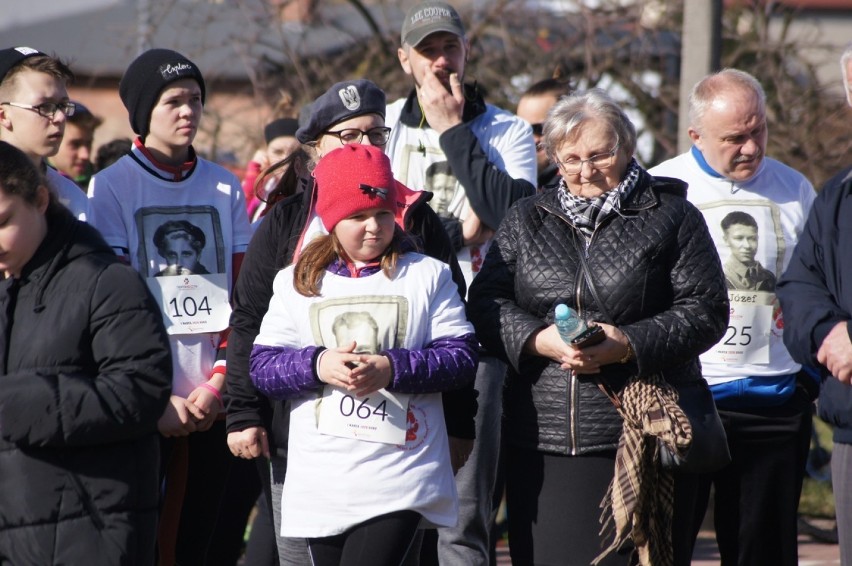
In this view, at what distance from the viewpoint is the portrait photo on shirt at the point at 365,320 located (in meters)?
4.15

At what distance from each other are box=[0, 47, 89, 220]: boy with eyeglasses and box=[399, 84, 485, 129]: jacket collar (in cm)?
140

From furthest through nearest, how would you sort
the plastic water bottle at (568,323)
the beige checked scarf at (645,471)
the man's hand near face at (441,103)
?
the man's hand near face at (441,103)
the beige checked scarf at (645,471)
the plastic water bottle at (568,323)

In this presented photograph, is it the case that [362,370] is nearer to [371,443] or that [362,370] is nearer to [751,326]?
[371,443]

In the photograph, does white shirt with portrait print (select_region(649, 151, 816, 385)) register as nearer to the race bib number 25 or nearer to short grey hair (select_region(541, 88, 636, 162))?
the race bib number 25

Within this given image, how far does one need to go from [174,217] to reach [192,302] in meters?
0.33

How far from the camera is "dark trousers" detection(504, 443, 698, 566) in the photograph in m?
4.23

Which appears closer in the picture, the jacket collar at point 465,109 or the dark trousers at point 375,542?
the dark trousers at point 375,542

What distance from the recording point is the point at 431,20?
5.36 m

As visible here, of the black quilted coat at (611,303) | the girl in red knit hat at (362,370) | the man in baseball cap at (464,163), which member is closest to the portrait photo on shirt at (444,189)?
the man in baseball cap at (464,163)

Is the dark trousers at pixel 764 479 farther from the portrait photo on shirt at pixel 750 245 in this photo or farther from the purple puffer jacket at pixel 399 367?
the purple puffer jacket at pixel 399 367

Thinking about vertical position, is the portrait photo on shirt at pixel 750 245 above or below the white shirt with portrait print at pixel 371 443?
above

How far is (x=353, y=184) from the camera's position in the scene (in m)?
4.20

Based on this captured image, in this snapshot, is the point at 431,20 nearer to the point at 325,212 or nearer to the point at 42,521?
the point at 325,212

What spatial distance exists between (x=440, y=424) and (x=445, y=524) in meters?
0.32
